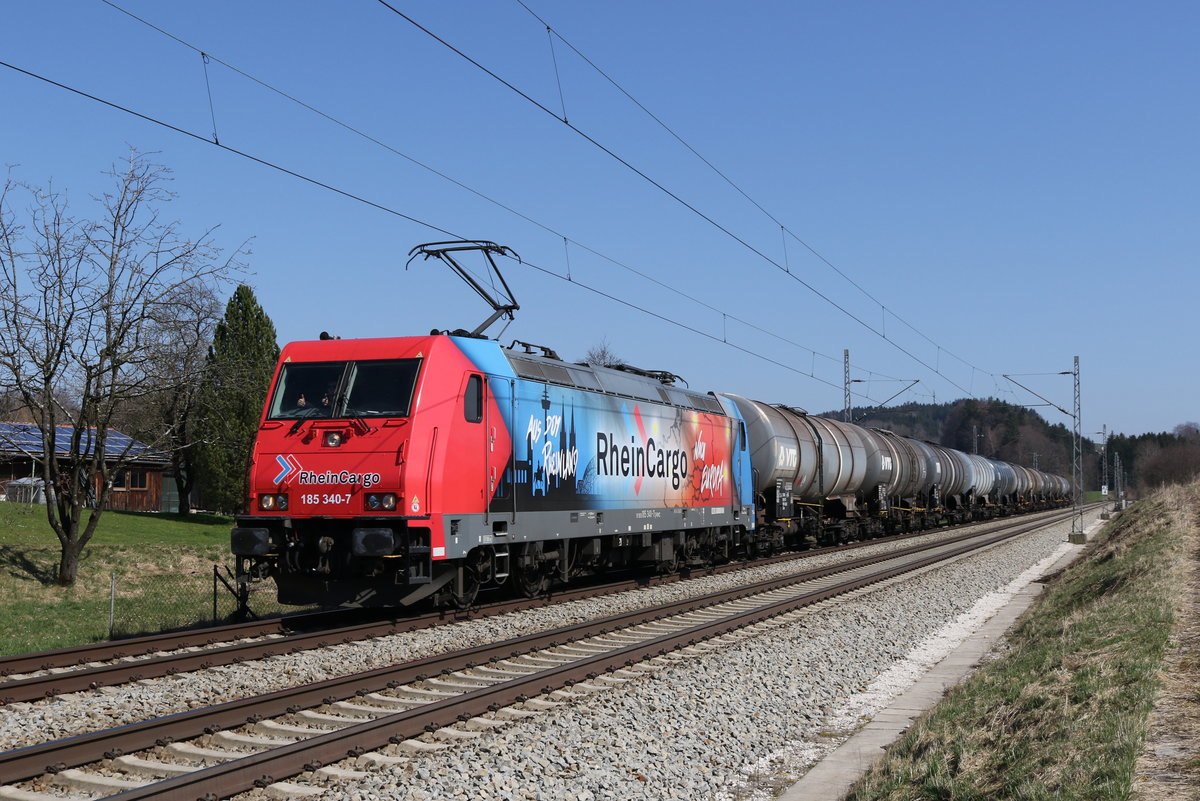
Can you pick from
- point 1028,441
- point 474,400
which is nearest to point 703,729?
point 474,400

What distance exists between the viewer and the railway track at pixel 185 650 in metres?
10.2

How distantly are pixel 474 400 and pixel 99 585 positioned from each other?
11.4m

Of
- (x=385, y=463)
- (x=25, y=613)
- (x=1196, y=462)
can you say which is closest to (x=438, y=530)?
(x=385, y=463)

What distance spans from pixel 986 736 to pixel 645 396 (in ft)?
44.3

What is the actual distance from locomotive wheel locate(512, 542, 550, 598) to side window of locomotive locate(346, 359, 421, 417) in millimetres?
3685

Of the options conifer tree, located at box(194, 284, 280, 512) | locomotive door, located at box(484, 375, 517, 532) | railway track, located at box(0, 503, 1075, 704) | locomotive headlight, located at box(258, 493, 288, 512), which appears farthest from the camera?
conifer tree, located at box(194, 284, 280, 512)

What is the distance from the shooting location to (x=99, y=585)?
2167cm

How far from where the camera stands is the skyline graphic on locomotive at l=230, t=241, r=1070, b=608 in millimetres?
13766

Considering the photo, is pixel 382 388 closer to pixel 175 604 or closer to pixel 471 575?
pixel 471 575

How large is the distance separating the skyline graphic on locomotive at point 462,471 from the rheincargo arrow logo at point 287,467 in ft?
0.09

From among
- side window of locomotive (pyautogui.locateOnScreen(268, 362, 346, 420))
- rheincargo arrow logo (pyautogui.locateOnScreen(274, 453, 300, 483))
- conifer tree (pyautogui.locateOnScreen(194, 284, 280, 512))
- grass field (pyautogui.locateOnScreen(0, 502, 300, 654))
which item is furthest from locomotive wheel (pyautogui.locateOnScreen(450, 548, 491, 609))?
conifer tree (pyautogui.locateOnScreen(194, 284, 280, 512))

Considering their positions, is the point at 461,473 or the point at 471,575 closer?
the point at 461,473

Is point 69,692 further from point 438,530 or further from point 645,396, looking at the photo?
point 645,396

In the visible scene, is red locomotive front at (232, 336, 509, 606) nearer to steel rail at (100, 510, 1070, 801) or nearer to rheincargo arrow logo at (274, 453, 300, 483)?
rheincargo arrow logo at (274, 453, 300, 483)
